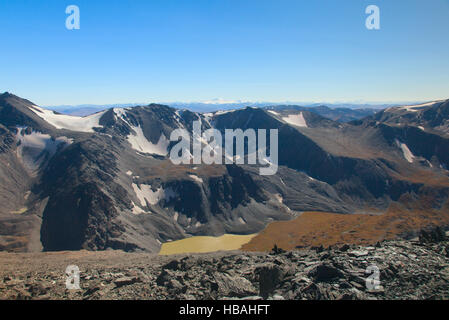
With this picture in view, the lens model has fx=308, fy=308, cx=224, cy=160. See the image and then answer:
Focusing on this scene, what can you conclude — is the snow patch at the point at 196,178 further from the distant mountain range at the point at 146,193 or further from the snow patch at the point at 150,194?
the snow patch at the point at 150,194

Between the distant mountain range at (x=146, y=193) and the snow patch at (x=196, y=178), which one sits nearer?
the distant mountain range at (x=146, y=193)

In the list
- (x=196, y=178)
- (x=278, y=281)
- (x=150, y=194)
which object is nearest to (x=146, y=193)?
(x=150, y=194)

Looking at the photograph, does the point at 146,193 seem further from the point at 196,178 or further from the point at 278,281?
the point at 278,281

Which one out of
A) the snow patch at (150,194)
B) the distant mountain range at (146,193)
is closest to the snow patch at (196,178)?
the distant mountain range at (146,193)

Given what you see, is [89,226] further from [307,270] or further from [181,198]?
[307,270]

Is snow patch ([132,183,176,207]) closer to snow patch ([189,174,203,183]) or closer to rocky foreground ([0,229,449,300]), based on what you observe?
snow patch ([189,174,203,183])

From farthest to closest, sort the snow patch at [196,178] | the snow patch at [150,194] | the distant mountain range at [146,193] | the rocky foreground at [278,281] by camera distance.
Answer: the snow patch at [196,178] → the snow patch at [150,194] → the distant mountain range at [146,193] → the rocky foreground at [278,281]

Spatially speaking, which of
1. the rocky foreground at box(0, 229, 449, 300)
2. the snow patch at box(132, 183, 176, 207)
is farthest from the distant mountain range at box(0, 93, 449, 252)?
the rocky foreground at box(0, 229, 449, 300)

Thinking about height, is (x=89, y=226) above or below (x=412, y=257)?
below

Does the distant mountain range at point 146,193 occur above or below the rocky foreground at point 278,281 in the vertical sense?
below

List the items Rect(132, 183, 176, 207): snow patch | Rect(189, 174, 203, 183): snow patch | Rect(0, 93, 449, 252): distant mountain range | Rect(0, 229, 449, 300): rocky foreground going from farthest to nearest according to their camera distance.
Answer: Rect(189, 174, 203, 183): snow patch, Rect(132, 183, 176, 207): snow patch, Rect(0, 93, 449, 252): distant mountain range, Rect(0, 229, 449, 300): rocky foreground
